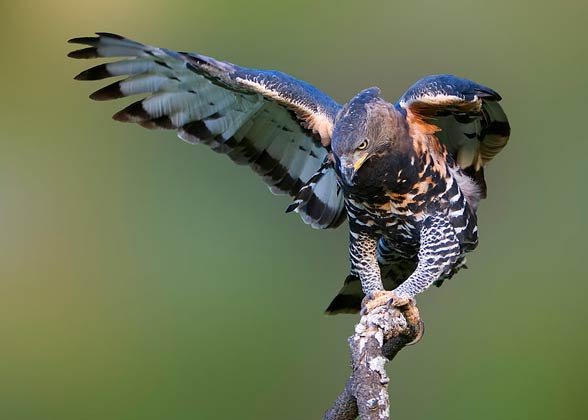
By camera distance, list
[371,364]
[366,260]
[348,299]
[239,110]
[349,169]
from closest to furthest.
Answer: [371,364] < [349,169] < [366,260] < [239,110] < [348,299]

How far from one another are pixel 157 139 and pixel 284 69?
949 mm

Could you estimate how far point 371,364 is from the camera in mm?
2391

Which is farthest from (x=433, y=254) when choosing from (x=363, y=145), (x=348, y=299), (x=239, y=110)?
(x=239, y=110)

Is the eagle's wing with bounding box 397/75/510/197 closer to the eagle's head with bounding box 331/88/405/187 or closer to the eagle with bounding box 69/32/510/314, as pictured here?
the eagle with bounding box 69/32/510/314

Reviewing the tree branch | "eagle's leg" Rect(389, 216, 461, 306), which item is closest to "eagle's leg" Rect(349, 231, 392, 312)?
"eagle's leg" Rect(389, 216, 461, 306)

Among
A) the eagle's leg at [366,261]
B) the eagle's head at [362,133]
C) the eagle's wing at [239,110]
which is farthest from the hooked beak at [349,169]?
the eagle's leg at [366,261]

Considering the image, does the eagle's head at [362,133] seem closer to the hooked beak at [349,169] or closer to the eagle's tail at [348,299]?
the hooked beak at [349,169]

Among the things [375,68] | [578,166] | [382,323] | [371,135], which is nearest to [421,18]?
[375,68]

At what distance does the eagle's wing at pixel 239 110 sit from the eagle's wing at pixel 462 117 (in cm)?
34

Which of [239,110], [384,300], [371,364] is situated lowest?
[371,364]

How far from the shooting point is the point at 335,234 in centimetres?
505

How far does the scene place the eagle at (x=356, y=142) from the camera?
9.54 ft

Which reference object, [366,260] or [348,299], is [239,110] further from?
[348,299]

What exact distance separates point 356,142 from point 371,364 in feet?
2.36
